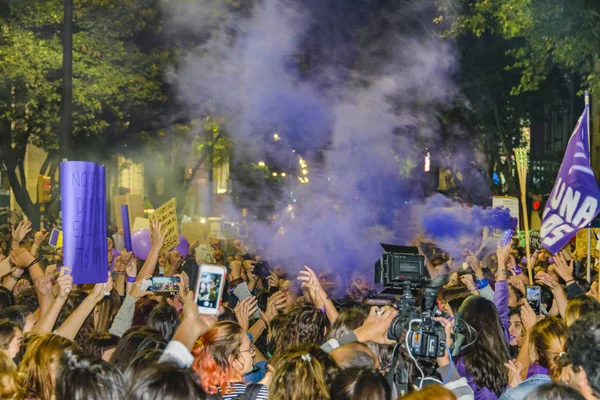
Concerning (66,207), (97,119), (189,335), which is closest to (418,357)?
(189,335)

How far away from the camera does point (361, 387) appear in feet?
12.4

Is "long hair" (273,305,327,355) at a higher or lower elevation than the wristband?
lower

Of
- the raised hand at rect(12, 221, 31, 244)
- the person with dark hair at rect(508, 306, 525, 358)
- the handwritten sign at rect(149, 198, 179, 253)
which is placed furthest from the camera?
the handwritten sign at rect(149, 198, 179, 253)

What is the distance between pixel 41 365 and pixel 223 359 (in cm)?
95

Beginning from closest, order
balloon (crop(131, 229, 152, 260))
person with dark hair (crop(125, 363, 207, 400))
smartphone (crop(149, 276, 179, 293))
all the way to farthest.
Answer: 1. person with dark hair (crop(125, 363, 207, 400))
2. smartphone (crop(149, 276, 179, 293))
3. balloon (crop(131, 229, 152, 260))

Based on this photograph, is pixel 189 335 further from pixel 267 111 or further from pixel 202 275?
pixel 267 111

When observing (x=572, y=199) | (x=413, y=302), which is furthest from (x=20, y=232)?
(x=572, y=199)

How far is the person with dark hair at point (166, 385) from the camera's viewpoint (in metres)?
3.34

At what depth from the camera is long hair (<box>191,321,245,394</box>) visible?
176 inches

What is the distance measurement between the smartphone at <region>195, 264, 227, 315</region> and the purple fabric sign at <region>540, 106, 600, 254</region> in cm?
678

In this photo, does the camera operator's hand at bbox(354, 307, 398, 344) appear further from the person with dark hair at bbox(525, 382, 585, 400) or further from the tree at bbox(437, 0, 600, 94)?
the tree at bbox(437, 0, 600, 94)

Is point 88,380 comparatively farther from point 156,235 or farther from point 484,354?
point 156,235

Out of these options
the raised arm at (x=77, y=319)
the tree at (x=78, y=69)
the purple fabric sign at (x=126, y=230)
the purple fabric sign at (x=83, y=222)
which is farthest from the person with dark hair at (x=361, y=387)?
the tree at (x=78, y=69)

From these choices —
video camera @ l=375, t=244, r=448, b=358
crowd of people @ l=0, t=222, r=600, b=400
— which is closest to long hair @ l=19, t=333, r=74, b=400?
crowd of people @ l=0, t=222, r=600, b=400
